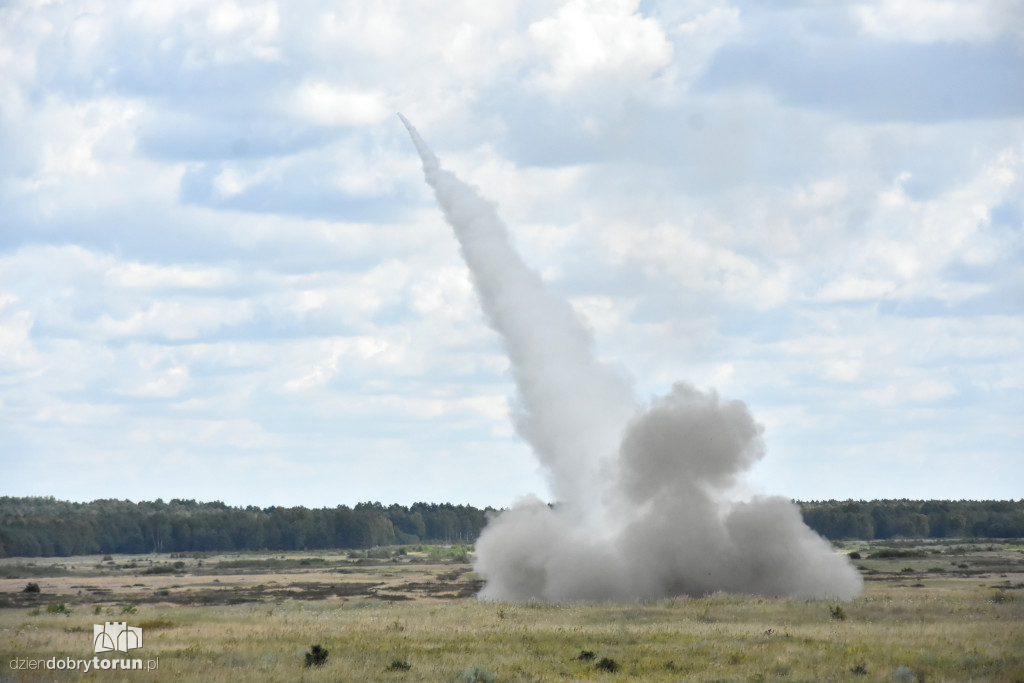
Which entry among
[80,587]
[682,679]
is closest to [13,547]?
[80,587]

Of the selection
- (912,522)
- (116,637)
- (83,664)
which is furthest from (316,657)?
(912,522)

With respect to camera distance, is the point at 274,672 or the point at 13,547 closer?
the point at 274,672

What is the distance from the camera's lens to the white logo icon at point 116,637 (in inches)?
1504

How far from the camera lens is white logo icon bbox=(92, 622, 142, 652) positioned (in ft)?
125

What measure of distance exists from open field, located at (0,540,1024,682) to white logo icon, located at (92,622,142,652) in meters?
0.44

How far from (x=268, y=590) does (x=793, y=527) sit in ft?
116

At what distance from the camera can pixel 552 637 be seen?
1566 inches

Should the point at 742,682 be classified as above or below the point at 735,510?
below

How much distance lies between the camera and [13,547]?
471 feet

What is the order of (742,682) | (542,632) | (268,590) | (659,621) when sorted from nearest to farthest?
(742,682) → (542,632) → (659,621) → (268,590)

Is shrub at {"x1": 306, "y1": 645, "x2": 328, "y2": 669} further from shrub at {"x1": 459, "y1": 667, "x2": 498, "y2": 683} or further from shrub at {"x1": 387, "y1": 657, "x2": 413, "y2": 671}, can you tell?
shrub at {"x1": 459, "y1": 667, "x2": 498, "y2": 683}

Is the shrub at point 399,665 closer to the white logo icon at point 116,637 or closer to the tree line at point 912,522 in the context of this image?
the white logo icon at point 116,637

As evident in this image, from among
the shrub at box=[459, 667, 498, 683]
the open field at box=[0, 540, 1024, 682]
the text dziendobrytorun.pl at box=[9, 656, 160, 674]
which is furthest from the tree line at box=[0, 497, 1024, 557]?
the shrub at box=[459, 667, 498, 683]

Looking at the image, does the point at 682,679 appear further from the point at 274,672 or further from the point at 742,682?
the point at 274,672
